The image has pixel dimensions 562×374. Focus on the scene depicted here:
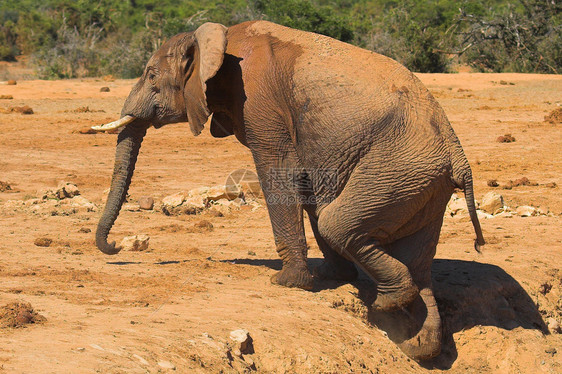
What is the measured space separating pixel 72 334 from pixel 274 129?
2255 mm

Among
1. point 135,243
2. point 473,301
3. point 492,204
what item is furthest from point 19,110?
point 473,301

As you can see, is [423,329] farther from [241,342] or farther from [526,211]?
[526,211]

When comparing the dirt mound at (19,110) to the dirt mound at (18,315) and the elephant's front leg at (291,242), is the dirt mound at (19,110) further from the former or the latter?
the dirt mound at (18,315)

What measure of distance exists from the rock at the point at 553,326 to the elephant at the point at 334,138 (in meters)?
1.51

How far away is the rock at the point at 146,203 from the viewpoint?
9781mm

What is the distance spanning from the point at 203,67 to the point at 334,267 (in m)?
2.13

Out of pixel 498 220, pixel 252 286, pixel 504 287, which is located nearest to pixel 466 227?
pixel 498 220

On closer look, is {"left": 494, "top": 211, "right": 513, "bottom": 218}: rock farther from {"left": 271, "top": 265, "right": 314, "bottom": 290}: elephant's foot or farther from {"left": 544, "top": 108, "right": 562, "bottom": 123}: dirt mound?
{"left": 544, "top": 108, "right": 562, "bottom": 123}: dirt mound

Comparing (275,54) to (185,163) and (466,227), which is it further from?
(185,163)

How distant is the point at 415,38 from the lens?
25797mm

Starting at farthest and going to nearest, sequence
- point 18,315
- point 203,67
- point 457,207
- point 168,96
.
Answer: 1. point 457,207
2. point 168,96
3. point 203,67
4. point 18,315

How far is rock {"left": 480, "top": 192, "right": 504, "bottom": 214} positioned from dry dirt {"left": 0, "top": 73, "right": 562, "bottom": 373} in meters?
0.30

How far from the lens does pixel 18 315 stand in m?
4.61

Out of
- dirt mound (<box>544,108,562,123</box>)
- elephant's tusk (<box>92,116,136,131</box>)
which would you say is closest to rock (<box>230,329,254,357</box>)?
elephant's tusk (<box>92,116,136,131</box>)
